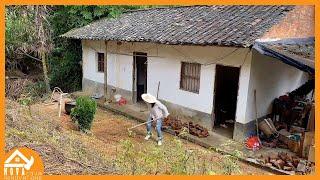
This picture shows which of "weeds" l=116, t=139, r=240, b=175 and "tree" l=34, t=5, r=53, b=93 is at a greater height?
"tree" l=34, t=5, r=53, b=93


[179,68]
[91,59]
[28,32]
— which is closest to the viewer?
[179,68]

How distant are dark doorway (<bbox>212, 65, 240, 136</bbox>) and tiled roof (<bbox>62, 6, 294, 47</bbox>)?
1.78m

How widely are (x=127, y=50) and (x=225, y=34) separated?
556cm

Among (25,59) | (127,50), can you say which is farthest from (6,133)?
(25,59)

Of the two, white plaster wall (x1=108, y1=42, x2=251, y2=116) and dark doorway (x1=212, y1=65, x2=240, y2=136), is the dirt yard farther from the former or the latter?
dark doorway (x1=212, y1=65, x2=240, y2=136)

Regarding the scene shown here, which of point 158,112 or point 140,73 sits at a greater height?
point 140,73

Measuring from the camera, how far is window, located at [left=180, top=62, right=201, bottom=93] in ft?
38.5

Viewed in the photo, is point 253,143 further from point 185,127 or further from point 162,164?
point 162,164

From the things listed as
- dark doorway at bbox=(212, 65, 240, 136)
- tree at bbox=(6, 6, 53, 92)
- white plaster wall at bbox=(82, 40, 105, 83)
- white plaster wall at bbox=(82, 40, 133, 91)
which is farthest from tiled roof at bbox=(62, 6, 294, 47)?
dark doorway at bbox=(212, 65, 240, 136)

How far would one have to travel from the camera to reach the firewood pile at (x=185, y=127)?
11.0 meters

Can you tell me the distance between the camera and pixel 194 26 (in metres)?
12.0

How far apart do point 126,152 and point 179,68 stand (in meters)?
6.17

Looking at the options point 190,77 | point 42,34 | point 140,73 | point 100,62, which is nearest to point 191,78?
point 190,77

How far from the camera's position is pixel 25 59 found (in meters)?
19.7
